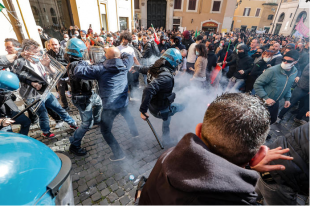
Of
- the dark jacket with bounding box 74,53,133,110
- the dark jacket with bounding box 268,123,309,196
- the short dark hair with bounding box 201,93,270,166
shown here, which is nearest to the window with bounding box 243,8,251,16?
the dark jacket with bounding box 74,53,133,110

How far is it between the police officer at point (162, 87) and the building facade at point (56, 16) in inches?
243

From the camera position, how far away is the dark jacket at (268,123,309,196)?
1530mm

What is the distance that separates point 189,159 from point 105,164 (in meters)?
2.70

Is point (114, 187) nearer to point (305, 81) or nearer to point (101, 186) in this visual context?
point (101, 186)

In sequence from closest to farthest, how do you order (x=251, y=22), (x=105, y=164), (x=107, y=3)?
(x=105, y=164) < (x=107, y=3) < (x=251, y=22)

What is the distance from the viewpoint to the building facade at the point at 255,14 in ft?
128

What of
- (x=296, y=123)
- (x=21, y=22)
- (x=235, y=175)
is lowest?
(x=296, y=123)

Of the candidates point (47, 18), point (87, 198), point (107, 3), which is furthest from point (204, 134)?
point (107, 3)

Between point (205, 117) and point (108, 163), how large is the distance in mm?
2661

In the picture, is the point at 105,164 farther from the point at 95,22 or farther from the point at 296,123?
the point at 95,22

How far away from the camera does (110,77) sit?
8.62ft

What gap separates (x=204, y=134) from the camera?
3.06 ft

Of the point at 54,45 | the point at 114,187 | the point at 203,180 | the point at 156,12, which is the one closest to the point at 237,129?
the point at 203,180

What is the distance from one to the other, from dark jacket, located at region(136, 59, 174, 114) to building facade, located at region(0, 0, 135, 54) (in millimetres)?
6155
